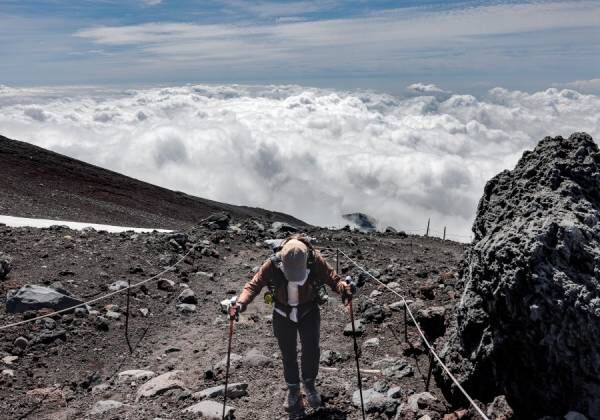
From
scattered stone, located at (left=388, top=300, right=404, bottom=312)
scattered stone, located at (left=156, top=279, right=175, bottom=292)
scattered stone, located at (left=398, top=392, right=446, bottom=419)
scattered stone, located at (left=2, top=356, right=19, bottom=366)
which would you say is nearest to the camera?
scattered stone, located at (left=398, top=392, right=446, bottom=419)

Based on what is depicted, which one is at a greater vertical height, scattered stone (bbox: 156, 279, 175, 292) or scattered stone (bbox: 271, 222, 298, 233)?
scattered stone (bbox: 156, 279, 175, 292)

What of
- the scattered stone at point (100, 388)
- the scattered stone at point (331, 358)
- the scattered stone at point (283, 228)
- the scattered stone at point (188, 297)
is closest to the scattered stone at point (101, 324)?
the scattered stone at point (100, 388)

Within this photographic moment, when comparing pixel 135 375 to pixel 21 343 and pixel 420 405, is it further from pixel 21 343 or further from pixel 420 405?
pixel 420 405

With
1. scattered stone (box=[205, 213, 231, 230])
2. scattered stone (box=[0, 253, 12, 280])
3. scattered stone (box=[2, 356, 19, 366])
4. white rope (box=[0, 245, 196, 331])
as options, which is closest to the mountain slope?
scattered stone (box=[205, 213, 231, 230])

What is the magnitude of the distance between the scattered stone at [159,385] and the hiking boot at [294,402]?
164 cm

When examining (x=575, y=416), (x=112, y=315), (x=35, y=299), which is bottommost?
(x=112, y=315)

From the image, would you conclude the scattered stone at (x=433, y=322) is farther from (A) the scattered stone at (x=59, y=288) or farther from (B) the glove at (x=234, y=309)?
(A) the scattered stone at (x=59, y=288)

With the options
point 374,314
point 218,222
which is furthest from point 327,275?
point 218,222

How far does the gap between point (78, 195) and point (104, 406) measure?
34145 millimetres

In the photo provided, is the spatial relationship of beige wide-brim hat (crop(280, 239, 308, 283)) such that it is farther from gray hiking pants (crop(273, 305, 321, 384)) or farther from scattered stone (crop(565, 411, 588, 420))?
scattered stone (crop(565, 411, 588, 420))

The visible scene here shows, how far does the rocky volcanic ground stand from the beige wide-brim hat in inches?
66.5

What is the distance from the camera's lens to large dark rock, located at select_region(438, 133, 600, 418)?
4406 mm

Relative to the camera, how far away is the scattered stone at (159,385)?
22.1 feet

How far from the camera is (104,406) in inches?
255
